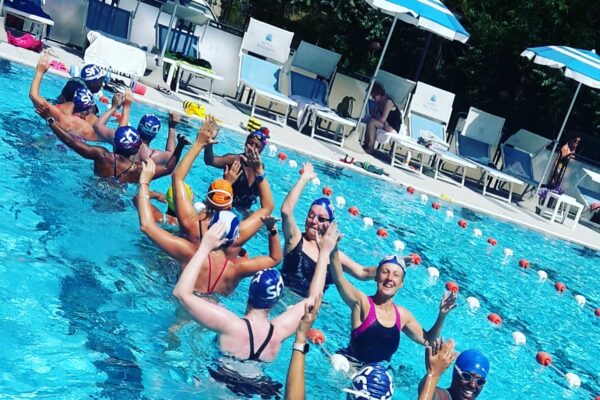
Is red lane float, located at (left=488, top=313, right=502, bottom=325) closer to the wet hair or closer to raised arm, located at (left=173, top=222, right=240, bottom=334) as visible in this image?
raised arm, located at (left=173, top=222, right=240, bottom=334)

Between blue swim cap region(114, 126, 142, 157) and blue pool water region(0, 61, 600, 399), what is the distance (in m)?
0.47

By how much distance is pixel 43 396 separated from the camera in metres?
4.60

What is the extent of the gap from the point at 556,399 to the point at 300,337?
4556 mm

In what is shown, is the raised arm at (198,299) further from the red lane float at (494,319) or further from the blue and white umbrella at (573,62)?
the blue and white umbrella at (573,62)

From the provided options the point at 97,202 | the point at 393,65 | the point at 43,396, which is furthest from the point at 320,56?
the point at 43,396

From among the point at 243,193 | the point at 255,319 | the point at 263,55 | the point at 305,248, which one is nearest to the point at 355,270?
the point at 305,248

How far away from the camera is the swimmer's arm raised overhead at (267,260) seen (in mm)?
5277

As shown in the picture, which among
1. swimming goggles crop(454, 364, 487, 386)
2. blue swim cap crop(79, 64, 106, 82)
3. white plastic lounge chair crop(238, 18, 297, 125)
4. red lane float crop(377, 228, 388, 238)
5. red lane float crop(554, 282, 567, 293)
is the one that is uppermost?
white plastic lounge chair crop(238, 18, 297, 125)

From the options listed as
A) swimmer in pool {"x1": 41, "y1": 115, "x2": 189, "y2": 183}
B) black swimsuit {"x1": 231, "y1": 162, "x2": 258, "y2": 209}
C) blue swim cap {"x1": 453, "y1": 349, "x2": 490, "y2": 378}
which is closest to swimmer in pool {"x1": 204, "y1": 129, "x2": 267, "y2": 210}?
black swimsuit {"x1": 231, "y1": 162, "x2": 258, "y2": 209}

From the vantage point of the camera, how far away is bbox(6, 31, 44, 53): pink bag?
13.4m

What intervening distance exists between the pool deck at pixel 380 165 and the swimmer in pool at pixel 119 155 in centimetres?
571

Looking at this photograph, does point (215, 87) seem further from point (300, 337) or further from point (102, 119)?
point (300, 337)

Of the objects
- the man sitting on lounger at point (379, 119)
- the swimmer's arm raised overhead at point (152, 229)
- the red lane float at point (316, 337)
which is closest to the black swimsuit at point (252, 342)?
the swimmer's arm raised overhead at point (152, 229)

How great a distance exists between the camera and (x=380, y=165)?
15.0 meters
